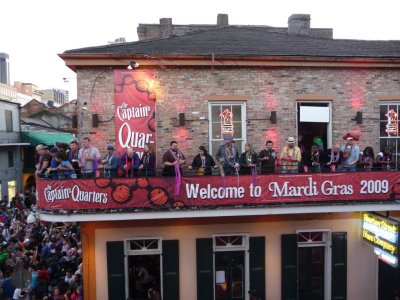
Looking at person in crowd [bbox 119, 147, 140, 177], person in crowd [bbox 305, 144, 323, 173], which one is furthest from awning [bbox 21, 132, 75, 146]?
person in crowd [bbox 305, 144, 323, 173]

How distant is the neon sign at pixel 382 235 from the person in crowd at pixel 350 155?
149cm

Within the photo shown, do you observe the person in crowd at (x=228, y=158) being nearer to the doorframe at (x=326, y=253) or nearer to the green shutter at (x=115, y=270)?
the doorframe at (x=326, y=253)

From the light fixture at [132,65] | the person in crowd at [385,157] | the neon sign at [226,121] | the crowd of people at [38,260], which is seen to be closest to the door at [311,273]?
the person in crowd at [385,157]

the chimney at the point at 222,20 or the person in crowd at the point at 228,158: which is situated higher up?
the chimney at the point at 222,20

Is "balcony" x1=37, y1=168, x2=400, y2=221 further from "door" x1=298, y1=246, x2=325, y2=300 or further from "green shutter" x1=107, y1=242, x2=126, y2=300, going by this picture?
"door" x1=298, y1=246, x2=325, y2=300

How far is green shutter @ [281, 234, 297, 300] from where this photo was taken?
12227 millimetres

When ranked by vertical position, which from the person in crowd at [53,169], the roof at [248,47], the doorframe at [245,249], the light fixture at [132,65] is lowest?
the doorframe at [245,249]

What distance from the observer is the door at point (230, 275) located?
480 inches

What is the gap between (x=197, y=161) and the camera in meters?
11.5

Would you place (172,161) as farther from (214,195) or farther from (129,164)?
(214,195)

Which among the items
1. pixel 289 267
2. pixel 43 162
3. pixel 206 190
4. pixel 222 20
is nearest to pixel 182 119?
pixel 206 190

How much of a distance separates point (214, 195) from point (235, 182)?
0.68 m

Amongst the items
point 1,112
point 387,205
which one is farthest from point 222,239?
point 1,112

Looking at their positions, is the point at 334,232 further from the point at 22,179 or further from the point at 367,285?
the point at 22,179
